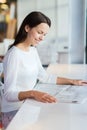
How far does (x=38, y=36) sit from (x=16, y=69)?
0.23 meters

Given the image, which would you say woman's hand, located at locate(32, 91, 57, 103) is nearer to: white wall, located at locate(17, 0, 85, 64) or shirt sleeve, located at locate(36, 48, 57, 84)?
shirt sleeve, located at locate(36, 48, 57, 84)

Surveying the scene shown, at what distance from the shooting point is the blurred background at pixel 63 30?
17.9ft

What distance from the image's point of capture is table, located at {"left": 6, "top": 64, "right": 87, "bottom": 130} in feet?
3.10

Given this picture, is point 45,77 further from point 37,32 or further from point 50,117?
point 50,117

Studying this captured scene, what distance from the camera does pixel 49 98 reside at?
129 cm

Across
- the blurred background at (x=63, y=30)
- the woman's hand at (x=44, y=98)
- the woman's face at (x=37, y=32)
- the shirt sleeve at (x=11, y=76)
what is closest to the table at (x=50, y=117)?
the woman's hand at (x=44, y=98)

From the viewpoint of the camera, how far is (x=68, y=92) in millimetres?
1472

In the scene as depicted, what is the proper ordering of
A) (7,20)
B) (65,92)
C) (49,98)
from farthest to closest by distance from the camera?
(7,20), (65,92), (49,98)

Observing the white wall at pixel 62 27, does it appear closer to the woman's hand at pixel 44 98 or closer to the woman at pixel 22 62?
the woman at pixel 22 62

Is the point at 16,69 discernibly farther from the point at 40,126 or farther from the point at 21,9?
the point at 21,9

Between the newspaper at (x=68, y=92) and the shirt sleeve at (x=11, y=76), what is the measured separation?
18 centimetres

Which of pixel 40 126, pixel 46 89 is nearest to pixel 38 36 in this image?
pixel 46 89

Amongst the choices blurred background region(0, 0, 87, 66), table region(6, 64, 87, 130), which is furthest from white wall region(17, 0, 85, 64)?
table region(6, 64, 87, 130)

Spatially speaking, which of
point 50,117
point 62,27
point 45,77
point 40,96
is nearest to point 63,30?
point 62,27
